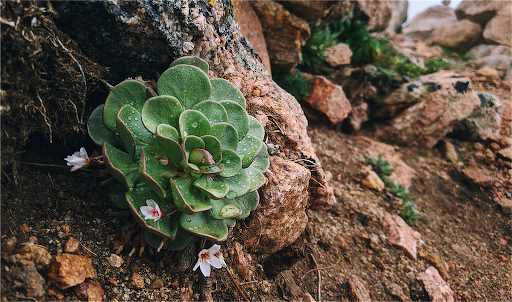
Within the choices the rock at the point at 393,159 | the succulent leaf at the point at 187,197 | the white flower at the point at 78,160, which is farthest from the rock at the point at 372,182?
the white flower at the point at 78,160

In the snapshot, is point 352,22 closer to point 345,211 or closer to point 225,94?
point 345,211

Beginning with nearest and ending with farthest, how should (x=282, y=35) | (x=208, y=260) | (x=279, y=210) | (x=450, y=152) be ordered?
(x=208, y=260) → (x=279, y=210) → (x=282, y=35) → (x=450, y=152)

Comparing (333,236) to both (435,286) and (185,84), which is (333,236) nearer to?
(435,286)

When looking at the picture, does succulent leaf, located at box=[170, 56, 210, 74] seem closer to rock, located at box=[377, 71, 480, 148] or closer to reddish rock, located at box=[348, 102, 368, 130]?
reddish rock, located at box=[348, 102, 368, 130]

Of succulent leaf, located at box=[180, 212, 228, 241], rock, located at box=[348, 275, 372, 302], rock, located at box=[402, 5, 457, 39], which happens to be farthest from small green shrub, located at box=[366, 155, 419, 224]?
rock, located at box=[402, 5, 457, 39]

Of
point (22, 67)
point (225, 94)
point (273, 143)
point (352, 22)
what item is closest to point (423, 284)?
point (273, 143)

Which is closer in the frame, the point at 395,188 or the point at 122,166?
the point at 122,166

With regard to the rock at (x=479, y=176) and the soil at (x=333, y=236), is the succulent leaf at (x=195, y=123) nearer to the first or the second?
the soil at (x=333, y=236)

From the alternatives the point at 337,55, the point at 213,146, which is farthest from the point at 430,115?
the point at 213,146
